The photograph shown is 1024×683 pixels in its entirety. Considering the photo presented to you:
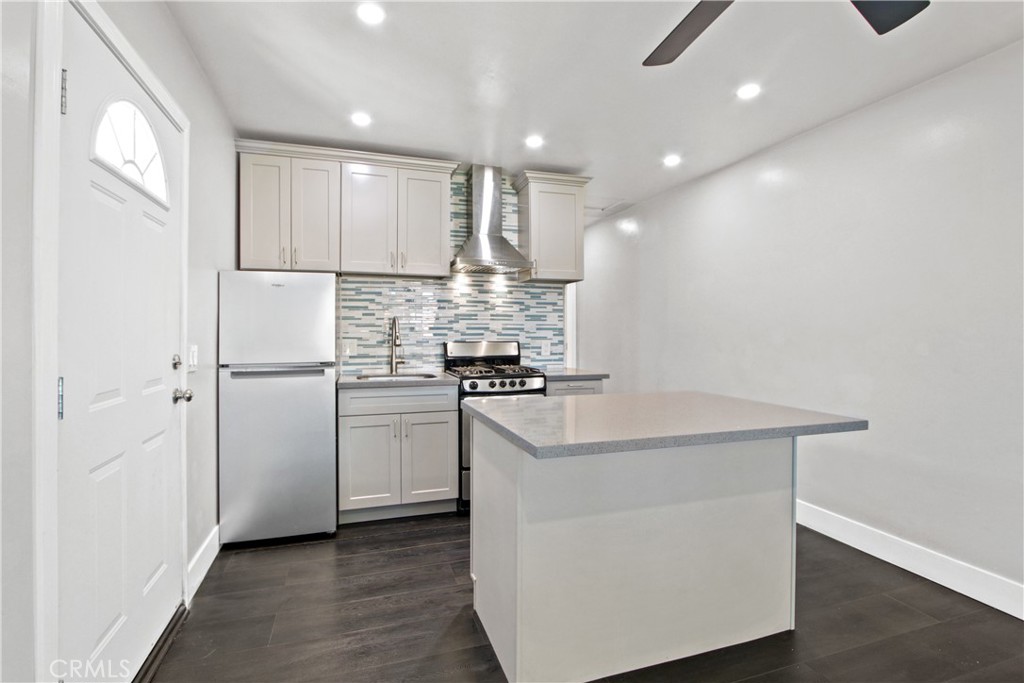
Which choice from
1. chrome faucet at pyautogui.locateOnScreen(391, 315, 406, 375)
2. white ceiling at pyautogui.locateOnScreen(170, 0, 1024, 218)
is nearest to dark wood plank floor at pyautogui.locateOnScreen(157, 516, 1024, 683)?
chrome faucet at pyautogui.locateOnScreen(391, 315, 406, 375)

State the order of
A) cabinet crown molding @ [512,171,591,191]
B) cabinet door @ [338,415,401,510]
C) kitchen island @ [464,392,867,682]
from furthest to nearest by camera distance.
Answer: cabinet crown molding @ [512,171,591,191] < cabinet door @ [338,415,401,510] < kitchen island @ [464,392,867,682]

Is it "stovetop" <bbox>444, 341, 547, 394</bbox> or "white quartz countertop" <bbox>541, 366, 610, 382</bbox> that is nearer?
"stovetop" <bbox>444, 341, 547, 394</bbox>

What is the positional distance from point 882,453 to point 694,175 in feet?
8.29

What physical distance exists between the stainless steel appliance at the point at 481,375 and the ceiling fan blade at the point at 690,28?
2290mm

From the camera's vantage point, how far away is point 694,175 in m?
3.99

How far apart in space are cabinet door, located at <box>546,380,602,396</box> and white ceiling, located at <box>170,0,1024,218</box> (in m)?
1.83

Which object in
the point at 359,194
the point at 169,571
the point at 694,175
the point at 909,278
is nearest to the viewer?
the point at 169,571

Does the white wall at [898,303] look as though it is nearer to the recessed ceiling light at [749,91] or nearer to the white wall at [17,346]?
the recessed ceiling light at [749,91]

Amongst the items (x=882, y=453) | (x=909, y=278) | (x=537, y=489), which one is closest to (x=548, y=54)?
(x=537, y=489)

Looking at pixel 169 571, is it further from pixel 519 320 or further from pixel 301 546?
pixel 519 320

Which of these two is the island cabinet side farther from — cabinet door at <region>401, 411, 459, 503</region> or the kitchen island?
cabinet door at <region>401, 411, 459, 503</region>

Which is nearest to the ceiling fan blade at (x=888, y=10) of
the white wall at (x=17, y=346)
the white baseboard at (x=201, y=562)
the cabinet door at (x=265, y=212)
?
the white wall at (x=17, y=346)

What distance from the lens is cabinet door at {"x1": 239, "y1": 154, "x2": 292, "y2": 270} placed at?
10.5ft

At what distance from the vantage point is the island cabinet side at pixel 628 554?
1605mm
